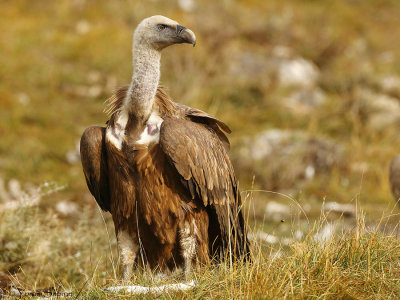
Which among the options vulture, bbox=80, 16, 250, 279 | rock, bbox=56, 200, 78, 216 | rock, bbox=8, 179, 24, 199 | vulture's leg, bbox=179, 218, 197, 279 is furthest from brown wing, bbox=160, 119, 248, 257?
rock, bbox=8, 179, 24, 199

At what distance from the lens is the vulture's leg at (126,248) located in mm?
4492

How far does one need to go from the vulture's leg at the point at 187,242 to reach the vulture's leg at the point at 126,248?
367 millimetres

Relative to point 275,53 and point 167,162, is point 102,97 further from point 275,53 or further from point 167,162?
point 167,162

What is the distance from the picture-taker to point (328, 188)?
11.2m

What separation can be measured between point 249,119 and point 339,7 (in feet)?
38.8

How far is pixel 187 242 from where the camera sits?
442 centimetres

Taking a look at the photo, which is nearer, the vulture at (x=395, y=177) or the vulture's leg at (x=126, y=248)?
the vulture's leg at (x=126, y=248)

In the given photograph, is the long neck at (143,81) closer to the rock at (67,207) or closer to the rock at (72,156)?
the rock at (67,207)

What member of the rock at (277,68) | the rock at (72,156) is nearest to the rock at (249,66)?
the rock at (277,68)

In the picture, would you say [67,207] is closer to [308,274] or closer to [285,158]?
[285,158]

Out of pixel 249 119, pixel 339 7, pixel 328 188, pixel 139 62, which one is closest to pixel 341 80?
pixel 249 119

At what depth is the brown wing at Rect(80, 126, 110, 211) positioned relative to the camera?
4.27m

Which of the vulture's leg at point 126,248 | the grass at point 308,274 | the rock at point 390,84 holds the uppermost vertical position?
the rock at point 390,84

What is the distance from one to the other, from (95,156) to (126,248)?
753 mm
